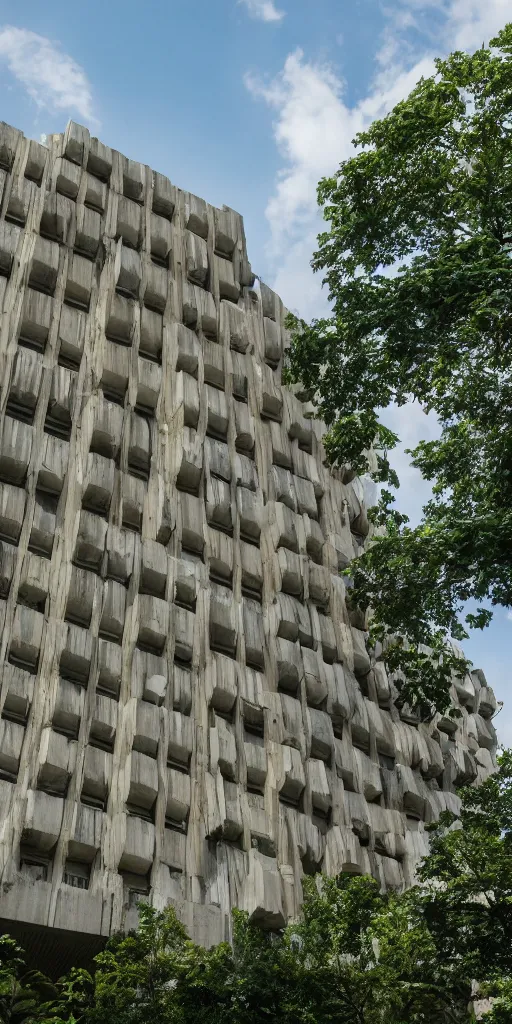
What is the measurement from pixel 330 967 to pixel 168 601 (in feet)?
28.3

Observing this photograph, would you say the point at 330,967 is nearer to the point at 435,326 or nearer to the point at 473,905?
the point at 473,905

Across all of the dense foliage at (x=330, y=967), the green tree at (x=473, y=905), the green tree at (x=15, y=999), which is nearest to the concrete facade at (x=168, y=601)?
the green tree at (x=15, y=999)

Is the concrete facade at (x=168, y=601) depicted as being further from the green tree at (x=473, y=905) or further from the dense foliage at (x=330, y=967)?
the green tree at (x=473, y=905)

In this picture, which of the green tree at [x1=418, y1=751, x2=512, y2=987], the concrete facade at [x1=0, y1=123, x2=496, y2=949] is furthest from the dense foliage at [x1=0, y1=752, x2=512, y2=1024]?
the concrete facade at [x1=0, y1=123, x2=496, y2=949]

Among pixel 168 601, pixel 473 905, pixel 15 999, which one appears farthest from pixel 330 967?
pixel 168 601

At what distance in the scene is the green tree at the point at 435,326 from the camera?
67.0 ft

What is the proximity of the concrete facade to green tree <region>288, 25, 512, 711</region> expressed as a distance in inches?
100

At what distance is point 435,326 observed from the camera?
21406 millimetres

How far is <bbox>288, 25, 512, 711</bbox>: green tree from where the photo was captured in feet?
67.0

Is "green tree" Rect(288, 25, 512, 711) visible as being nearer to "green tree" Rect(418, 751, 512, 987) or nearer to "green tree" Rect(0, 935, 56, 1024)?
"green tree" Rect(418, 751, 512, 987)

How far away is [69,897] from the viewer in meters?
19.2

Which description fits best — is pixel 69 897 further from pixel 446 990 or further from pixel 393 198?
pixel 393 198

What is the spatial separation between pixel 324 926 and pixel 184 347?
14.2 m

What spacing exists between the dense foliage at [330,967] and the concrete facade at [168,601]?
2.05 m
